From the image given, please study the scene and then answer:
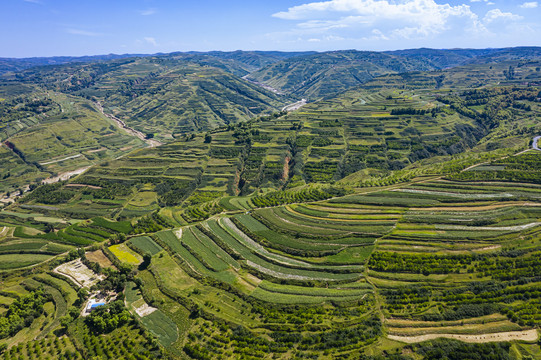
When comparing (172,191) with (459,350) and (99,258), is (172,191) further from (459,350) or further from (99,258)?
(459,350)

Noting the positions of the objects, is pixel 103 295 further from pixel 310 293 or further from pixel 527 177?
pixel 527 177

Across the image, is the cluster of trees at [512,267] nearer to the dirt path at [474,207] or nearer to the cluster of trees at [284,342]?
the dirt path at [474,207]

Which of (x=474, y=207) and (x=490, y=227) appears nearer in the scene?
(x=490, y=227)

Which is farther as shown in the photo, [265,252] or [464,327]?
[265,252]

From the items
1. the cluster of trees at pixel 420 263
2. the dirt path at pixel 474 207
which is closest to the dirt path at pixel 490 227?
the dirt path at pixel 474 207

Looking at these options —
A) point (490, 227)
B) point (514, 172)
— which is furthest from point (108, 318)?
point (514, 172)

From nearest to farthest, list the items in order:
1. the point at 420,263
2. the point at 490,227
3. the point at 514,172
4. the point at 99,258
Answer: the point at 420,263 < the point at 490,227 < the point at 99,258 < the point at 514,172

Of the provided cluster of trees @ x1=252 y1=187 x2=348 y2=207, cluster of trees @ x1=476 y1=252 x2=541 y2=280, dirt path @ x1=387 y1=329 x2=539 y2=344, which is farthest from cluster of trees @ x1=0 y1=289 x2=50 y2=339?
cluster of trees @ x1=476 y1=252 x2=541 y2=280

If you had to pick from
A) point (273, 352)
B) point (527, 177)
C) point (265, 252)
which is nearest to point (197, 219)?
point (265, 252)
